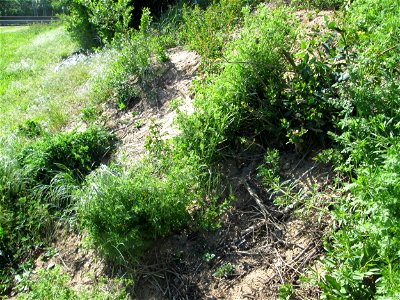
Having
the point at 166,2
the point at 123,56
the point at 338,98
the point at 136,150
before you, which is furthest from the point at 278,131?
the point at 166,2

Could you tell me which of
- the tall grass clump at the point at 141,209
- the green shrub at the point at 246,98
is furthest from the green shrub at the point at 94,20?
the tall grass clump at the point at 141,209

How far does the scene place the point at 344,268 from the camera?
303 centimetres

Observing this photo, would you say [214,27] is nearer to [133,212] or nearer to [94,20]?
[94,20]

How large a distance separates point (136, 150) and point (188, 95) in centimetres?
115

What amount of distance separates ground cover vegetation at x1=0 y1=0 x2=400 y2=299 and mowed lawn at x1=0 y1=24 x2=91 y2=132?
160 cm

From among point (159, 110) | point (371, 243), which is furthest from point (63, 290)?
point (159, 110)

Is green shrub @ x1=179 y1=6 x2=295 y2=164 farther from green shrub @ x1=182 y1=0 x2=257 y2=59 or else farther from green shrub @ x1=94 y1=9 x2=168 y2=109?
green shrub @ x1=94 y1=9 x2=168 y2=109

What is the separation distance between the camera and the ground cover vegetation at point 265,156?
3.02 meters

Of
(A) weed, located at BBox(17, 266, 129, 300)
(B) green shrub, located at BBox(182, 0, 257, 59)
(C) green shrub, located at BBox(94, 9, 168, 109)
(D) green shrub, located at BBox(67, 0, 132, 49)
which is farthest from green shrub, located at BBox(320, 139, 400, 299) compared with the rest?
(D) green shrub, located at BBox(67, 0, 132, 49)

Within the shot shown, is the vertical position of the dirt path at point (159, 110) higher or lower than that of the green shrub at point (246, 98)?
lower

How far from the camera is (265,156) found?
4281 millimetres

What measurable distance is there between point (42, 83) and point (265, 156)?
678 centimetres

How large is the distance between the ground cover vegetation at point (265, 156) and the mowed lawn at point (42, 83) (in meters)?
1.60

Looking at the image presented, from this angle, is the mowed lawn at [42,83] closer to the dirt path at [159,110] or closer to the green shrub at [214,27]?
the dirt path at [159,110]
